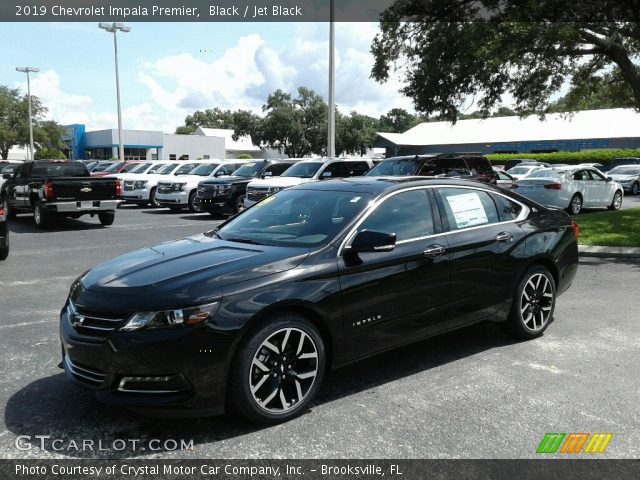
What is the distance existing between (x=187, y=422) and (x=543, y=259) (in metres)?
3.75

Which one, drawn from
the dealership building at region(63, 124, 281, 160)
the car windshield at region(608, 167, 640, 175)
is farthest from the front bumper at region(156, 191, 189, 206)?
the dealership building at region(63, 124, 281, 160)

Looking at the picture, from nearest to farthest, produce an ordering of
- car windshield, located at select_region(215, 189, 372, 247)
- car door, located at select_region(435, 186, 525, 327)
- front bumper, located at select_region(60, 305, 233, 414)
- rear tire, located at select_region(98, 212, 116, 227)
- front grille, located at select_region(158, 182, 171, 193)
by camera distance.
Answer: front bumper, located at select_region(60, 305, 233, 414) → car windshield, located at select_region(215, 189, 372, 247) → car door, located at select_region(435, 186, 525, 327) → rear tire, located at select_region(98, 212, 116, 227) → front grille, located at select_region(158, 182, 171, 193)

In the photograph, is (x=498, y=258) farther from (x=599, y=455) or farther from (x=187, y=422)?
(x=187, y=422)

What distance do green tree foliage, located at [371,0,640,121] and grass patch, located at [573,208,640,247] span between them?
343 centimetres

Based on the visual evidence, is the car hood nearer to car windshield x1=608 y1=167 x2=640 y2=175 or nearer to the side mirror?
the side mirror

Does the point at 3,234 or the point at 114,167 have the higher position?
the point at 114,167

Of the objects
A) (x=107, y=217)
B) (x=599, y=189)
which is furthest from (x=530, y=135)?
(x=107, y=217)

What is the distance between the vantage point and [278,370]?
13.2ft

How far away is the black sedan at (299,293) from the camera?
3.69 m

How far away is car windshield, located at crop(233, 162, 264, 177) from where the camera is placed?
19609 millimetres

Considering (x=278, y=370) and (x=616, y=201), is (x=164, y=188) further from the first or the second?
(x=278, y=370)

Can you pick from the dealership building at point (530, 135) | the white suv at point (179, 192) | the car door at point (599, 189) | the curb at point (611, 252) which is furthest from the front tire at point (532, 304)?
the dealership building at point (530, 135)

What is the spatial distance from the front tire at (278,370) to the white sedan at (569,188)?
15.0m

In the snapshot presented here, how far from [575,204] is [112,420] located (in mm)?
17156
